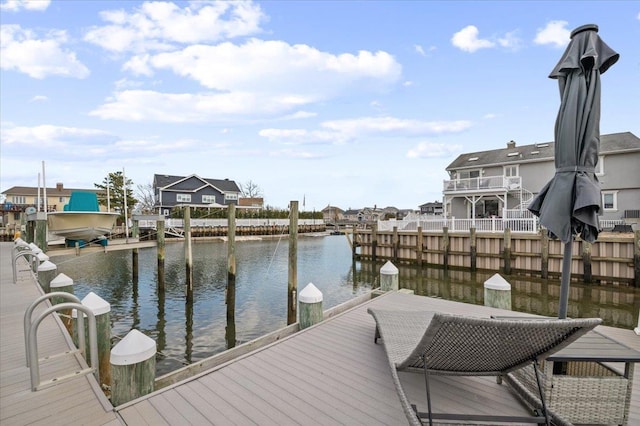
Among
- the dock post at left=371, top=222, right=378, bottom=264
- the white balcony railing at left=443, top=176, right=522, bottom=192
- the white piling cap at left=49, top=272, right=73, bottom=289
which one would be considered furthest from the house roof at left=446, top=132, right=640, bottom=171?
the white piling cap at left=49, top=272, right=73, bottom=289

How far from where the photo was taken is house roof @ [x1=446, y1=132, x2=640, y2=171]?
20031 millimetres

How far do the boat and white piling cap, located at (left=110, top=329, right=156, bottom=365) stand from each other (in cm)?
1193

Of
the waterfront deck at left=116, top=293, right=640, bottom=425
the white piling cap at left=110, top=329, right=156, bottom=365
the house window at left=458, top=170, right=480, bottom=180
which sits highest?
the house window at left=458, top=170, right=480, bottom=180

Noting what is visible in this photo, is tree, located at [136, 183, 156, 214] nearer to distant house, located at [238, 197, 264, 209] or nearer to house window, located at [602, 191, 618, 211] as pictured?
distant house, located at [238, 197, 264, 209]

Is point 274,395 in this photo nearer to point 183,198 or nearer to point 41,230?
point 41,230

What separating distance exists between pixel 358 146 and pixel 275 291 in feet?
57.2

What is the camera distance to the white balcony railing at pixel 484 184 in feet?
66.7

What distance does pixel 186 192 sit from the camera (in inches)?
1853

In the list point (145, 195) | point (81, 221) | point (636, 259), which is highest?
point (145, 195)

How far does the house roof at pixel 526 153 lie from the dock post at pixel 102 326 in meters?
25.6

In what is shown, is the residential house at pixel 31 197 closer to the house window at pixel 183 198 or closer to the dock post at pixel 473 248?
the house window at pixel 183 198

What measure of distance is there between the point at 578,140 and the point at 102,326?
5.93 meters

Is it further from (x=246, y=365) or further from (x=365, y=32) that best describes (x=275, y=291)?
(x=365, y=32)

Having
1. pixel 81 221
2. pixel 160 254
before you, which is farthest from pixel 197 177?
pixel 160 254
